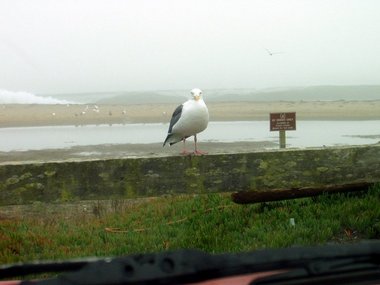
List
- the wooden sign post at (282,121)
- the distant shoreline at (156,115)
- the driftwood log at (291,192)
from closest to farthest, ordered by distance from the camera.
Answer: the driftwood log at (291,192) < the wooden sign post at (282,121) < the distant shoreline at (156,115)

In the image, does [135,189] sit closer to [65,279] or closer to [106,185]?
[106,185]

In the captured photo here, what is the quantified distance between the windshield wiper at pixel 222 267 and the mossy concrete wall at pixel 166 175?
7.85 ft

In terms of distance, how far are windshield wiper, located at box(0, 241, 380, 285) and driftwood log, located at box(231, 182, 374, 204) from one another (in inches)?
124

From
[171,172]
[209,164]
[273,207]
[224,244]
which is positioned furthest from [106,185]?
[273,207]

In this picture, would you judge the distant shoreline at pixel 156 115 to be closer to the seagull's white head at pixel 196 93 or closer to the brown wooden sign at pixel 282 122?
the brown wooden sign at pixel 282 122

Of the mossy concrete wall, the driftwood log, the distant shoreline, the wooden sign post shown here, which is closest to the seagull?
the driftwood log

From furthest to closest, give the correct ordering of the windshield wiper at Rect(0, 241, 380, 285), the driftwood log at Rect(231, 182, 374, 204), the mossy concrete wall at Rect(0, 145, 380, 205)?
the driftwood log at Rect(231, 182, 374, 204)
the mossy concrete wall at Rect(0, 145, 380, 205)
the windshield wiper at Rect(0, 241, 380, 285)

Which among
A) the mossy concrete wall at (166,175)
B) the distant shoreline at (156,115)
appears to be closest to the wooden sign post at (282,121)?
the mossy concrete wall at (166,175)

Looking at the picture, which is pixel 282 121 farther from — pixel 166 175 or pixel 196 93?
pixel 166 175

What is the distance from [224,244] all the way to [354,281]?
9.56 ft

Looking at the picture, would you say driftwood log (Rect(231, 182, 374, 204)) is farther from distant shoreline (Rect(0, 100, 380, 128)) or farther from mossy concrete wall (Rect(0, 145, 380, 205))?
distant shoreline (Rect(0, 100, 380, 128))

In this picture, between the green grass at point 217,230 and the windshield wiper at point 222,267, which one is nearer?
the windshield wiper at point 222,267

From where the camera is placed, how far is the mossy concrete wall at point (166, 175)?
155 inches

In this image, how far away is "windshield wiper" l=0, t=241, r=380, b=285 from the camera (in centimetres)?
144
